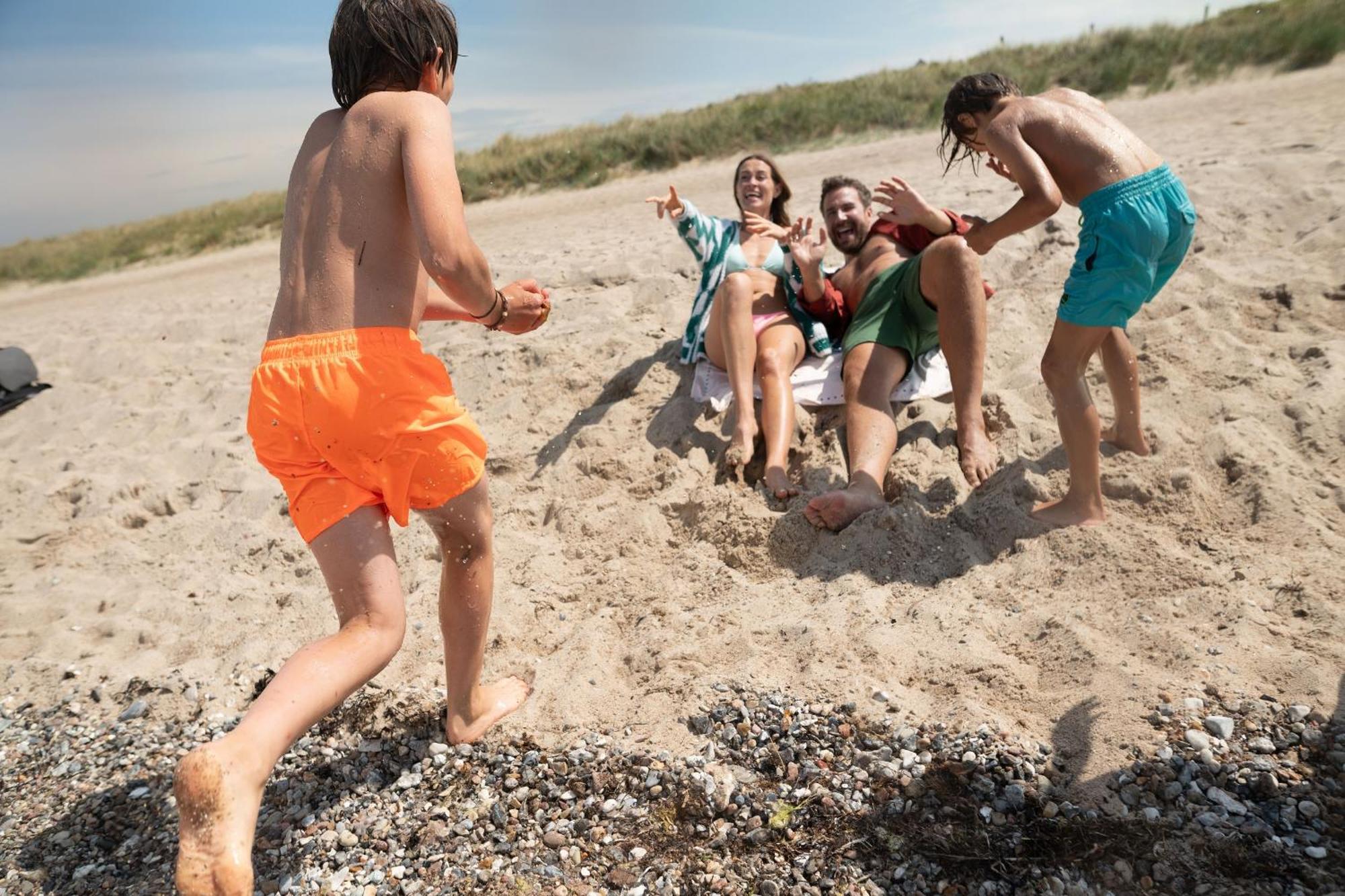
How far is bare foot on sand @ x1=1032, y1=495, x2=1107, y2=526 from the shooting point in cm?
312

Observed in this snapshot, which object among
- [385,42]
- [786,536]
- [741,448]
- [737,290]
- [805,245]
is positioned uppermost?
[385,42]

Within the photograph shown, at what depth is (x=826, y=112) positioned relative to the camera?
13.6m

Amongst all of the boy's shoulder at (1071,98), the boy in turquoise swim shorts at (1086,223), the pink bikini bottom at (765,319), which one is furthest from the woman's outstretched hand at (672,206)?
the boy's shoulder at (1071,98)

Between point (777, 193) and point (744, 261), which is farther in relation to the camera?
point (777, 193)

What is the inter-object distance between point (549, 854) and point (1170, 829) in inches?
54.7

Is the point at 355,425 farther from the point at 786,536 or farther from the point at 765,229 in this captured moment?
the point at 765,229

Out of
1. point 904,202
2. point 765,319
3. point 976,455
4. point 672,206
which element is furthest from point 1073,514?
point 672,206

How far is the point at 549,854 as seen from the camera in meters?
2.24

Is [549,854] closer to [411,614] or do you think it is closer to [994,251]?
[411,614]

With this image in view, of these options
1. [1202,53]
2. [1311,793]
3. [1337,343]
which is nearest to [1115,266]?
[1337,343]

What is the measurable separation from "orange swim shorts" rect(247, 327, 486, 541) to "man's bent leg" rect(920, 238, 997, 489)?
7.14ft

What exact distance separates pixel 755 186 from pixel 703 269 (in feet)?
1.70

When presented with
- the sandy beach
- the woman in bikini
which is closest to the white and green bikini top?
the woman in bikini

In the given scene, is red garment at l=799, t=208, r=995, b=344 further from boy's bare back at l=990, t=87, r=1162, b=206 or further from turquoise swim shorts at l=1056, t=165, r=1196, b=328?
turquoise swim shorts at l=1056, t=165, r=1196, b=328
